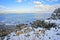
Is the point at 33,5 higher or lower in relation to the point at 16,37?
higher

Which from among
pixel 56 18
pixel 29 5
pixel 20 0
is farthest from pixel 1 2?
pixel 56 18

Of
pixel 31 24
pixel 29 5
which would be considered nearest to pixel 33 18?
pixel 31 24

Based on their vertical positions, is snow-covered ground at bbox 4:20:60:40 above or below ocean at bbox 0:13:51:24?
below

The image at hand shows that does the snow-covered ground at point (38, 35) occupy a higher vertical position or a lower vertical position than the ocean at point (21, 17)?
lower

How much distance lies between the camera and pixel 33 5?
5.67 feet

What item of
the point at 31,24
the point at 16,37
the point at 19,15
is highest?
the point at 19,15

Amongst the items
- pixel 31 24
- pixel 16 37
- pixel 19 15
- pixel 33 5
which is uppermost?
pixel 33 5

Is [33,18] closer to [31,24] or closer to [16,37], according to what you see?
[31,24]

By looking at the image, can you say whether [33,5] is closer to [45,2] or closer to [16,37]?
[45,2]

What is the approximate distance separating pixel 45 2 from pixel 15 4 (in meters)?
0.47

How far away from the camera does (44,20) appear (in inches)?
67.2

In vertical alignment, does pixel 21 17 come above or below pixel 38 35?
above

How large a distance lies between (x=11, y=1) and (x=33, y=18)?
1.42 ft

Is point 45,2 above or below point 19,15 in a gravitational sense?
above
